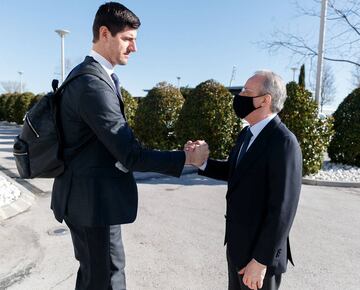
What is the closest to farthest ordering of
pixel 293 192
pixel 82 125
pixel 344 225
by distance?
1. pixel 293 192
2. pixel 82 125
3. pixel 344 225

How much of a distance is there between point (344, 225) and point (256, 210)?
369cm

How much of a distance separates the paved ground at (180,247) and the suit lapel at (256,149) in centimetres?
159

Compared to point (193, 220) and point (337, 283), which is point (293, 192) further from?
point (193, 220)

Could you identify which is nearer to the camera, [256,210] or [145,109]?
[256,210]

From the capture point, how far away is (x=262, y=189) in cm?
181

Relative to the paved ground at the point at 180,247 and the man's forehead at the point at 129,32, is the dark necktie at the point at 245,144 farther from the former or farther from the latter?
the paved ground at the point at 180,247

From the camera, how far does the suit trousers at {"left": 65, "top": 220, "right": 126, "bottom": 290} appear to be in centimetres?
194

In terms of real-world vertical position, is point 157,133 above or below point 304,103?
below

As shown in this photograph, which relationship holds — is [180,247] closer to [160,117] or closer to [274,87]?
[274,87]

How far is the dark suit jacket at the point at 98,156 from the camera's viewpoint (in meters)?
1.75

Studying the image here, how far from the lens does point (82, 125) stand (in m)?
1.85

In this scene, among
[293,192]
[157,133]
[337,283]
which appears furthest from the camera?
[157,133]

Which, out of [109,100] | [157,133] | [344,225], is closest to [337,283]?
[344,225]

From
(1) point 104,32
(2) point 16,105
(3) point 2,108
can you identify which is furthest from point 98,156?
(3) point 2,108
